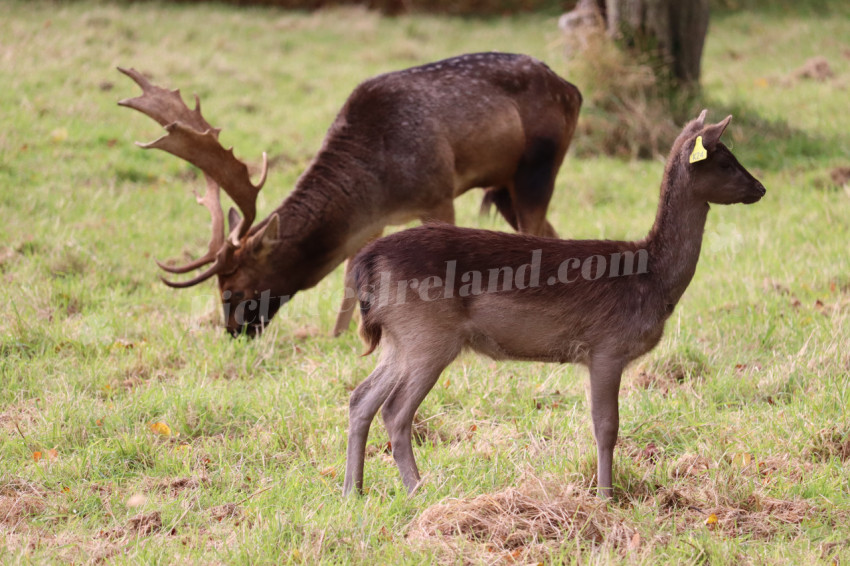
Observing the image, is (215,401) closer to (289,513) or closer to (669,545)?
(289,513)

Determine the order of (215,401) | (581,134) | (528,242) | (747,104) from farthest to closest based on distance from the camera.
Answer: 1. (747,104)
2. (581,134)
3. (215,401)
4. (528,242)

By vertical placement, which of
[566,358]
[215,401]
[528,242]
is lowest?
[215,401]

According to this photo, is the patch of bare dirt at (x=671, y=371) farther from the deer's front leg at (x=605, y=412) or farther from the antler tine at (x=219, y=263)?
the antler tine at (x=219, y=263)

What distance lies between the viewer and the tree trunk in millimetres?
10672

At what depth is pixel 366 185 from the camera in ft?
20.5

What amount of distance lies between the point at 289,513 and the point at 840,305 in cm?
394

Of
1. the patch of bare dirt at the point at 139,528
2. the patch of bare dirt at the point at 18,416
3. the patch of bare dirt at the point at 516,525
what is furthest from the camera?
the patch of bare dirt at the point at 18,416

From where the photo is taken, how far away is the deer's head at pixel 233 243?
236 inches

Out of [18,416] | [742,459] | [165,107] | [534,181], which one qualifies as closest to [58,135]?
[165,107]

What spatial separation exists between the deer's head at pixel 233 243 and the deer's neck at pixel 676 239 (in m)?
2.56

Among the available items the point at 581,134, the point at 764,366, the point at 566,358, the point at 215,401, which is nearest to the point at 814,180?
the point at 581,134

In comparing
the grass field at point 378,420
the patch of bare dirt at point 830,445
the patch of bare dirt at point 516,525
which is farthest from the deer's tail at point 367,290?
the patch of bare dirt at point 830,445

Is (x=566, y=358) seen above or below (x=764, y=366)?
above

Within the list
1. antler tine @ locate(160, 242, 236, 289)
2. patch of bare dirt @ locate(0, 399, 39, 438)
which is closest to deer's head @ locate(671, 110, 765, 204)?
antler tine @ locate(160, 242, 236, 289)
